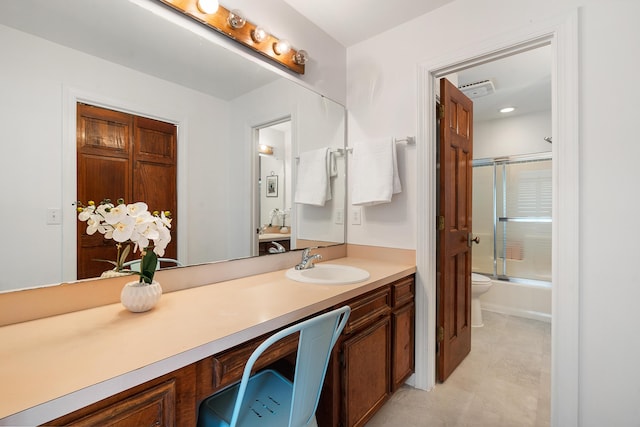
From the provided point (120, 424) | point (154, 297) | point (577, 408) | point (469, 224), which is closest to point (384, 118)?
point (469, 224)

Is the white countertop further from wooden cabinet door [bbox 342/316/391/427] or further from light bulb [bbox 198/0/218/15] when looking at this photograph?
light bulb [bbox 198/0/218/15]

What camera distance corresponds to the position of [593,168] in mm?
1322

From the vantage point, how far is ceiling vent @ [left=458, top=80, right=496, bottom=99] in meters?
2.70

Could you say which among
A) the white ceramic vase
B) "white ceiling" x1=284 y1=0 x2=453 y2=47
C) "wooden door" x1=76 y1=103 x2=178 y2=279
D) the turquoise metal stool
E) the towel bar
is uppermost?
"white ceiling" x1=284 y1=0 x2=453 y2=47

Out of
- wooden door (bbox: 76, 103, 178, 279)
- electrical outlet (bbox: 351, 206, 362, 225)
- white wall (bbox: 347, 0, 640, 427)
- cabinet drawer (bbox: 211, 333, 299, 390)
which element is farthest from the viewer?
electrical outlet (bbox: 351, 206, 362, 225)

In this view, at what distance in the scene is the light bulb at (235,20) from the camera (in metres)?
1.46

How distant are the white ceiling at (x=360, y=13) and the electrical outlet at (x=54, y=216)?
63.3 inches

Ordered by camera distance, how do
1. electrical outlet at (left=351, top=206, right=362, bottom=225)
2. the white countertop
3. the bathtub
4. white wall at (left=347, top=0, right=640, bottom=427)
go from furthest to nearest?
the bathtub → electrical outlet at (left=351, top=206, right=362, bottom=225) → white wall at (left=347, top=0, right=640, bottom=427) → the white countertop

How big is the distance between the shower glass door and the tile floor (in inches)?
49.9

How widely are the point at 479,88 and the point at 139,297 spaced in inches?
122

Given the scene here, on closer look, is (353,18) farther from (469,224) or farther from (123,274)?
(123,274)

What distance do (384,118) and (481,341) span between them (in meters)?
2.09

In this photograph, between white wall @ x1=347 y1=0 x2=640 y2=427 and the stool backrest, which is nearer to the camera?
the stool backrest

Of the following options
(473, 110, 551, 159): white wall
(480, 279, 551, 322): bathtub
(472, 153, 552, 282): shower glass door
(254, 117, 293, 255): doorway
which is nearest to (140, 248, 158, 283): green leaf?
(254, 117, 293, 255): doorway
